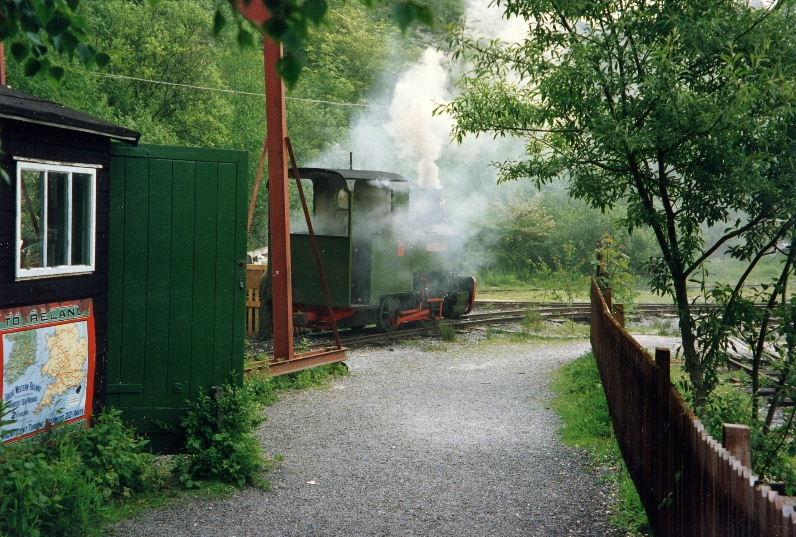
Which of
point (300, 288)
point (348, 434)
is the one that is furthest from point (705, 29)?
point (300, 288)

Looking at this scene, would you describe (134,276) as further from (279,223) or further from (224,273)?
(279,223)

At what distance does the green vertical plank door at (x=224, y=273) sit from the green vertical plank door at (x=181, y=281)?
22cm

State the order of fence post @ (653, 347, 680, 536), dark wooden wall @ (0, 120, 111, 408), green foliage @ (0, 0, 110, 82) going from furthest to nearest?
dark wooden wall @ (0, 120, 111, 408), fence post @ (653, 347, 680, 536), green foliage @ (0, 0, 110, 82)

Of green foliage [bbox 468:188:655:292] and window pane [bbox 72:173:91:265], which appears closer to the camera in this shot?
window pane [bbox 72:173:91:265]

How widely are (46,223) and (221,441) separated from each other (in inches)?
84.5

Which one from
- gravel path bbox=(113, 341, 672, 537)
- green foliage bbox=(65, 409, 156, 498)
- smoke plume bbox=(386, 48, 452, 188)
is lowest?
gravel path bbox=(113, 341, 672, 537)

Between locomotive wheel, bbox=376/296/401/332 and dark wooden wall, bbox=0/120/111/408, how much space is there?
9.86 metres

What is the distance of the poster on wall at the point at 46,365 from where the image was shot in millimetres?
5762

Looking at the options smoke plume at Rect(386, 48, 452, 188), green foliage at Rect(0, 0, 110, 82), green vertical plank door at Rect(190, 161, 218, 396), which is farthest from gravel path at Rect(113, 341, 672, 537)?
smoke plume at Rect(386, 48, 452, 188)

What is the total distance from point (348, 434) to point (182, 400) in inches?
92.3

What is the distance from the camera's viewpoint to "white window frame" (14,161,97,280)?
580 cm

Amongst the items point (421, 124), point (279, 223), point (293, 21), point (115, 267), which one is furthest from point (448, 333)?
point (293, 21)

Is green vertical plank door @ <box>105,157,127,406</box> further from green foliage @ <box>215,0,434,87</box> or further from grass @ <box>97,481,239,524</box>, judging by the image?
green foliage @ <box>215,0,434,87</box>

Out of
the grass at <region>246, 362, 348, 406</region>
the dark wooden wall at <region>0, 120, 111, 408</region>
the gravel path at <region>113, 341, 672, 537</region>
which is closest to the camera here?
the dark wooden wall at <region>0, 120, 111, 408</region>
